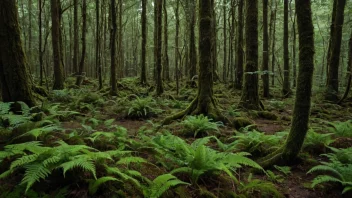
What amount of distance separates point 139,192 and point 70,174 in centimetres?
92

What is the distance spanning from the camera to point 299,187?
4.11 m

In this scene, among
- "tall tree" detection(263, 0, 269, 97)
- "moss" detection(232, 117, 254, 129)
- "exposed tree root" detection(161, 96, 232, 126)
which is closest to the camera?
"moss" detection(232, 117, 254, 129)

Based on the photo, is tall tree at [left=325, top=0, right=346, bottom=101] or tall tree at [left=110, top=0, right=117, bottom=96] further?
tall tree at [left=325, top=0, right=346, bottom=101]

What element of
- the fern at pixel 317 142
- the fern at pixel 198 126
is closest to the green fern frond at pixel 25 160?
the fern at pixel 198 126

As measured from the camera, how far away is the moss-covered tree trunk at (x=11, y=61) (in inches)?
234

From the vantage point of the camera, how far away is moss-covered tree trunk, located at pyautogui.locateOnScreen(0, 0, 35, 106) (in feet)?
19.5

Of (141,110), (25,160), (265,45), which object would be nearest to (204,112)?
(141,110)

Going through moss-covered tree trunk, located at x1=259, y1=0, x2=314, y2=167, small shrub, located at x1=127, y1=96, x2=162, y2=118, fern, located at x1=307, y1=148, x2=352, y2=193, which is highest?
moss-covered tree trunk, located at x1=259, y1=0, x2=314, y2=167

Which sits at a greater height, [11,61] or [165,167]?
[11,61]

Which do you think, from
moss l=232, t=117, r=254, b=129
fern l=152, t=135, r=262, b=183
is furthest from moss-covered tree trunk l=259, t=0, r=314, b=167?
moss l=232, t=117, r=254, b=129

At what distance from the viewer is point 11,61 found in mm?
5961

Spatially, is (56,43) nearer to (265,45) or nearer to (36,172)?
(36,172)

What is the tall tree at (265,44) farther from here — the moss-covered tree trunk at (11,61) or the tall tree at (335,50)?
the moss-covered tree trunk at (11,61)

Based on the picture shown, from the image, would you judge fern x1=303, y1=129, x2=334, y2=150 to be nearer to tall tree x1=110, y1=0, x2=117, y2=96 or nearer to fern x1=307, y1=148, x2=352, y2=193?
fern x1=307, y1=148, x2=352, y2=193
